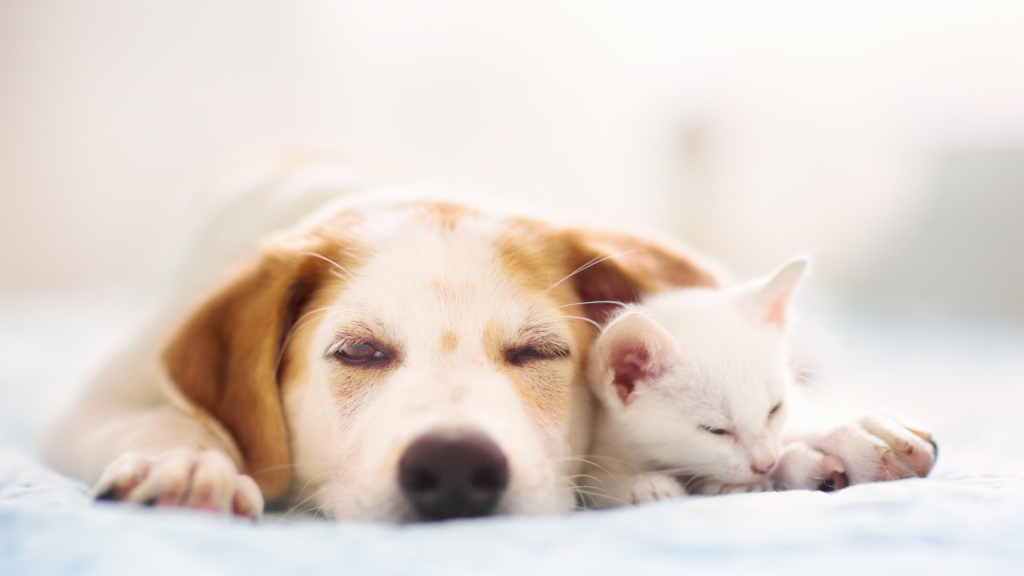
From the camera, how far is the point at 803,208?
590cm

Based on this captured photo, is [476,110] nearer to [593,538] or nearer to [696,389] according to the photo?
[696,389]

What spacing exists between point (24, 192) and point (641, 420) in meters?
7.16

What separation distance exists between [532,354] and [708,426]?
0.37 metres

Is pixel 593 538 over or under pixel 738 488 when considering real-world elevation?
over

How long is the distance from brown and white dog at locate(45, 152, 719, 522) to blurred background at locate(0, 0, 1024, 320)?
4.07 meters

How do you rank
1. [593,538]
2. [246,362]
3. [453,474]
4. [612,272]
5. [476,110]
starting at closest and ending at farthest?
[593,538] → [453,474] → [246,362] → [612,272] → [476,110]

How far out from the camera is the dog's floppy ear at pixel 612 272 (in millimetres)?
1686

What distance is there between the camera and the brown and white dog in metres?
1.17

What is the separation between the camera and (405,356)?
4.60 feet

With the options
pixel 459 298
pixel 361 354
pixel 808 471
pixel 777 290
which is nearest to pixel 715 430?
pixel 808 471

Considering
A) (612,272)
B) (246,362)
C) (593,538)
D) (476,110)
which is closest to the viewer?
(593,538)

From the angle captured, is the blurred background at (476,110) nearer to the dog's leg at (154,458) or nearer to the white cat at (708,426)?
the dog's leg at (154,458)

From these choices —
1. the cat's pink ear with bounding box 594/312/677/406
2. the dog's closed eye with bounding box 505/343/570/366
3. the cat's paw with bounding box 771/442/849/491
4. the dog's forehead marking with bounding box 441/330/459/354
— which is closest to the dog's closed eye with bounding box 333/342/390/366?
the dog's forehead marking with bounding box 441/330/459/354

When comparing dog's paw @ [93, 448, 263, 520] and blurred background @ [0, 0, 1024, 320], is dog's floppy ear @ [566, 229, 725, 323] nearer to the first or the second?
dog's paw @ [93, 448, 263, 520]
